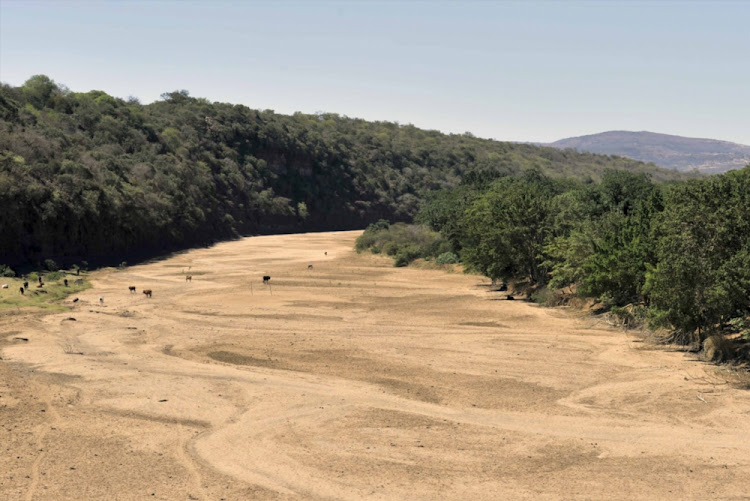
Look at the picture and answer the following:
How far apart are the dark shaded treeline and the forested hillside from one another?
119 feet

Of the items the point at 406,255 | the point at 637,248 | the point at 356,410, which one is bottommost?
the point at 356,410

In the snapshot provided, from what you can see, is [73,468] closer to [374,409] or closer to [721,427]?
[374,409]

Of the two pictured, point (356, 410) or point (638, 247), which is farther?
point (638, 247)

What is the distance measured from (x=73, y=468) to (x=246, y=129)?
458ft

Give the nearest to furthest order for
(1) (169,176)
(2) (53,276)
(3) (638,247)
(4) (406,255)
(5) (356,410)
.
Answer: (5) (356,410) → (3) (638,247) → (2) (53,276) → (4) (406,255) → (1) (169,176)

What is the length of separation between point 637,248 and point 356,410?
18.9 meters

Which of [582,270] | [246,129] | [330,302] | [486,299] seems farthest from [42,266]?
[246,129]

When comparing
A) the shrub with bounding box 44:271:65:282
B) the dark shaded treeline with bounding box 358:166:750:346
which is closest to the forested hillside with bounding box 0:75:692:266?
the shrub with bounding box 44:271:65:282

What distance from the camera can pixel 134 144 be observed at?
113875 millimetres

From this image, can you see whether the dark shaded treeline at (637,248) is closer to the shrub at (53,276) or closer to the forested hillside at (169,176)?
the shrub at (53,276)

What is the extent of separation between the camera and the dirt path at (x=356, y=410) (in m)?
16.2

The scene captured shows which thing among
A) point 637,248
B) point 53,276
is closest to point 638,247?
point 637,248

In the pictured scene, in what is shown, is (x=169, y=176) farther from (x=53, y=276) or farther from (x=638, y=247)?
(x=638, y=247)

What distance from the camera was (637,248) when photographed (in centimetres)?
3488
